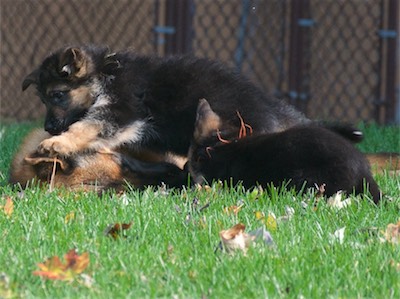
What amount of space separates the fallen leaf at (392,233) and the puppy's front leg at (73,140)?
88.0 inches

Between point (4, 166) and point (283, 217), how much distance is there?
303cm

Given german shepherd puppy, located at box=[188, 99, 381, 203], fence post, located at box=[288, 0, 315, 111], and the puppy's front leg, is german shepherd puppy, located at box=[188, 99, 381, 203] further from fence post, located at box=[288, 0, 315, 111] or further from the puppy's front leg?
fence post, located at box=[288, 0, 315, 111]

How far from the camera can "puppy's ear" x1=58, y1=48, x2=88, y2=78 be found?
652 cm

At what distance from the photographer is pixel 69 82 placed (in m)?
6.58

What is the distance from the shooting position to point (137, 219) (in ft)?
15.5

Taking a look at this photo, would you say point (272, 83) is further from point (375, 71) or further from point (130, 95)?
point (130, 95)

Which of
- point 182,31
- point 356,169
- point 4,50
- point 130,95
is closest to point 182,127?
point 130,95

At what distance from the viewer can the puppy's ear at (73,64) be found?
652 centimetres

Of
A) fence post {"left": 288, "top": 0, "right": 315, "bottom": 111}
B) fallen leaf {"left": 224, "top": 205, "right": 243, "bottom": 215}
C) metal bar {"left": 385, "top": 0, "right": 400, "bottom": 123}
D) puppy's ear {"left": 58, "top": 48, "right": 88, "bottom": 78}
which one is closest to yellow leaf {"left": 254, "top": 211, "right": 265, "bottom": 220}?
fallen leaf {"left": 224, "top": 205, "right": 243, "bottom": 215}

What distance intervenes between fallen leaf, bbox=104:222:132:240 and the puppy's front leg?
1.56 metres

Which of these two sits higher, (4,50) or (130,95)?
(130,95)

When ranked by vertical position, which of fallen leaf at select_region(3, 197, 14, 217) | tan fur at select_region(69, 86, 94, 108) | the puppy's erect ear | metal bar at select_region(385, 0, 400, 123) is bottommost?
metal bar at select_region(385, 0, 400, 123)

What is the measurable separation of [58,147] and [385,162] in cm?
227

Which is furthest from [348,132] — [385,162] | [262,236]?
[262,236]
